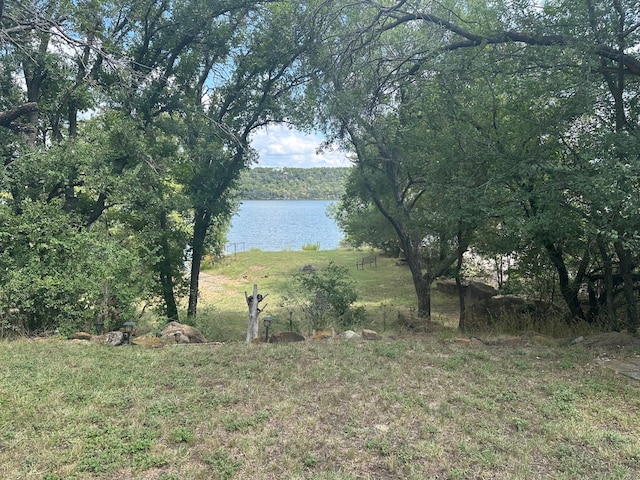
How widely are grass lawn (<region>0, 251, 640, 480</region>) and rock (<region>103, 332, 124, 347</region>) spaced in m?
0.24

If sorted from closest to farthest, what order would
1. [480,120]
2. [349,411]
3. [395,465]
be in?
[395,465], [349,411], [480,120]

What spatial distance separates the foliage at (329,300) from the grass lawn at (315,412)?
2090 millimetres

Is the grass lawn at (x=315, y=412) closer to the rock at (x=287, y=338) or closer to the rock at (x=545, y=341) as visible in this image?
the rock at (x=545, y=341)

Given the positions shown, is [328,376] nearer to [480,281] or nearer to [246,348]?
[246,348]

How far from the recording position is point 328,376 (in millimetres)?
4133

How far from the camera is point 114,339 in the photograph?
17.7 ft

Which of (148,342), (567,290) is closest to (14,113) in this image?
(148,342)

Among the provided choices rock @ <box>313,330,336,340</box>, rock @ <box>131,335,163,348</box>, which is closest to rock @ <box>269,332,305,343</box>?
rock @ <box>313,330,336,340</box>

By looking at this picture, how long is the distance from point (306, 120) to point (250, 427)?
321 inches

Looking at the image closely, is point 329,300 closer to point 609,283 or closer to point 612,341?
point 612,341

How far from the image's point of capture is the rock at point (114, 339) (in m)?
5.36

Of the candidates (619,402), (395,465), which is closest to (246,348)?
(395,465)

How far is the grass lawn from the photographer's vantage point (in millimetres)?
2578

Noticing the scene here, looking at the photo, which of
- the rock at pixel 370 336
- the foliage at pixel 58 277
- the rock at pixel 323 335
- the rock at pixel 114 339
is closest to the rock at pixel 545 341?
the rock at pixel 370 336
